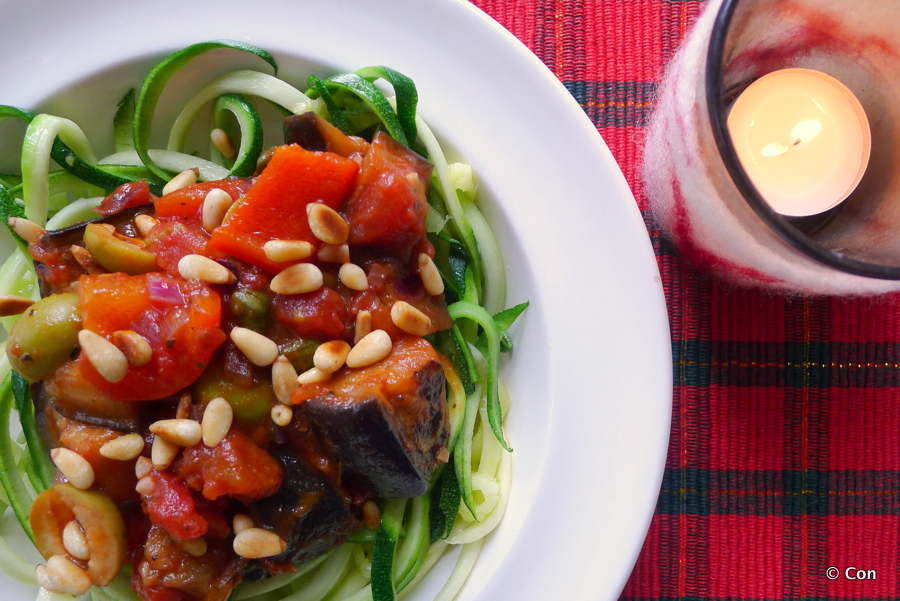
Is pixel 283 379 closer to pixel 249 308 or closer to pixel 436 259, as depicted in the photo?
pixel 249 308

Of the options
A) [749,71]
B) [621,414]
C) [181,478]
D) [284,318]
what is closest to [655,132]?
[749,71]

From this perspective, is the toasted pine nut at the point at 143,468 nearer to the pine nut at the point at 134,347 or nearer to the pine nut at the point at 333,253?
the pine nut at the point at 134,347

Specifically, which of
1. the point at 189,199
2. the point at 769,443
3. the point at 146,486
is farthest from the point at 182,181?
the point at 769,443

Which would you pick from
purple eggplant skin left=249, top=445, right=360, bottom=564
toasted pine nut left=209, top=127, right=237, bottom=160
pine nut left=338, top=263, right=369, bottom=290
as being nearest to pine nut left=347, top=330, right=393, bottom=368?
pine nut left=338, top=263, right=369, bottom=290

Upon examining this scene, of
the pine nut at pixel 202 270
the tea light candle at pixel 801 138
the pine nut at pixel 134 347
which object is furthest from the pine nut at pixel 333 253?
the tea light candle at pixel 801 138

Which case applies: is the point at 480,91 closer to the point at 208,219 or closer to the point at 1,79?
the point at 208,219
